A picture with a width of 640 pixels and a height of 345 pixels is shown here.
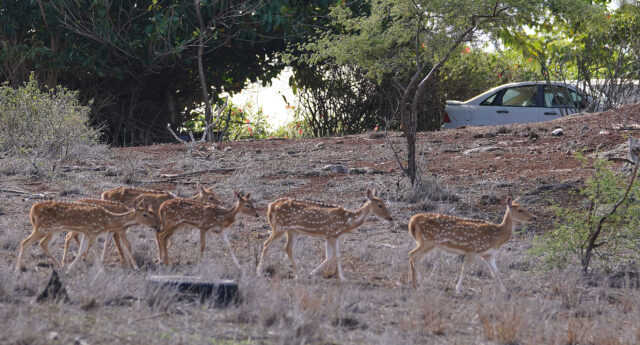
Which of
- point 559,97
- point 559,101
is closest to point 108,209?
point 559,101

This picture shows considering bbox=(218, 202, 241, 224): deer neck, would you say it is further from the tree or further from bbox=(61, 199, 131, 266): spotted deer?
the tree

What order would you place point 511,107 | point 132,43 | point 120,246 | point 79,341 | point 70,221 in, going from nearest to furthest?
point 79,341 → point 70,221 → point 120,246 → point 132,43 → point 511,107

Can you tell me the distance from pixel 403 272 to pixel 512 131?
1072cm

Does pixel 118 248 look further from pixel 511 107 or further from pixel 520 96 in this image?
pixel 520 96

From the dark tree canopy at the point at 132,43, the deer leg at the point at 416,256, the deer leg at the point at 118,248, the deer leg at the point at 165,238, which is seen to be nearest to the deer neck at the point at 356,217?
the deer leg at the point at 416,256

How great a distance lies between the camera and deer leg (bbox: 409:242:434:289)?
9.30 meters

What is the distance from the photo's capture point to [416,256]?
9.47 meters

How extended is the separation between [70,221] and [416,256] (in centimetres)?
379

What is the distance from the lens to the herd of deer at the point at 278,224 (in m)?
9.18

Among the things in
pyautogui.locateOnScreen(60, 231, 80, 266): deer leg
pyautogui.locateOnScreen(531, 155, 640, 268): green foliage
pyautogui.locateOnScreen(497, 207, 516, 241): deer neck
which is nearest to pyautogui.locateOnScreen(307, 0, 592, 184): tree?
pyautogui.locateOnScreen(531, 155, 640, 268): green foliage

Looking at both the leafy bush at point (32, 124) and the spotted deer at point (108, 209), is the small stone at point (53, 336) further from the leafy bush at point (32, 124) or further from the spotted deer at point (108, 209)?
the leafy bush at point (32, 124)

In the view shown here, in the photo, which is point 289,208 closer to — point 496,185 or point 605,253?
point 605,253

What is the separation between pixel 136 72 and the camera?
978 inches

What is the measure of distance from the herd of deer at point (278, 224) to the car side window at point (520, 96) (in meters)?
14.1
